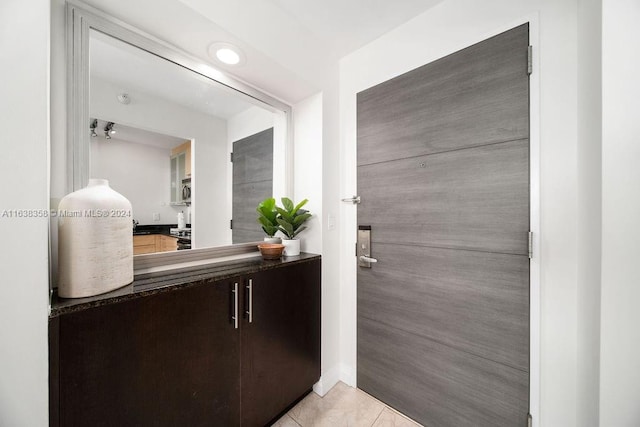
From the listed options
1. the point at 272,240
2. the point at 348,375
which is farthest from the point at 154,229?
the point at 348,375

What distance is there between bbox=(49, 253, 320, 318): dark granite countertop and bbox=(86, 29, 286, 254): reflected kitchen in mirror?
0.20 m

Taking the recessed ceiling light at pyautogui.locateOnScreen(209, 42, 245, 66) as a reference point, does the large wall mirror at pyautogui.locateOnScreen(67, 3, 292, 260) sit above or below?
below

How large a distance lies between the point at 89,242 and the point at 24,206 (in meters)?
0.20

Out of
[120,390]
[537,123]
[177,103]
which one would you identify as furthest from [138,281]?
[537,123]

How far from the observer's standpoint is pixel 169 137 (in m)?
1.34

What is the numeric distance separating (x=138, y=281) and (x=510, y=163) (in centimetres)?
184

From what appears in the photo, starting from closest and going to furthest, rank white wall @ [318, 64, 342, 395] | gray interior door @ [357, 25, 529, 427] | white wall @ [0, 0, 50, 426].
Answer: white wall @ [0, 0, 50, 426], gray interior door @ [357, 25, 529, 427], white wall @ [318, 64, 342, 395]

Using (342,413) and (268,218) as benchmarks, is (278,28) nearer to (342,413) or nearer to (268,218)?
(268,218)

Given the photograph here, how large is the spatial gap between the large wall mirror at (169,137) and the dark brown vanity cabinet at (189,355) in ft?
1.36

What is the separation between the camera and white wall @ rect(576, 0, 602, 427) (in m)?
0.86

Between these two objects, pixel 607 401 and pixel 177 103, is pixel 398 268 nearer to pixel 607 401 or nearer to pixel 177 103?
pixel 607 401

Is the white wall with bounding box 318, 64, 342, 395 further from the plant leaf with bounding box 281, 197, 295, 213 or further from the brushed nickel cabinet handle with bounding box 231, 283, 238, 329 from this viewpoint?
the brushed nickel cabinet handle with bounding box 231, 283, 238, 329

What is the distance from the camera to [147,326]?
89cm

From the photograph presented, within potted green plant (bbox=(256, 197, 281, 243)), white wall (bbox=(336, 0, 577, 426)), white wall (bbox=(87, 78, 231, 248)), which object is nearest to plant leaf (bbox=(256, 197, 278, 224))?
potted green plant (bbox=(256, 197, 281, 243))
